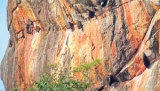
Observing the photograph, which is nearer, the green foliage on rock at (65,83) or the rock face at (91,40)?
the rock face at (91,40)

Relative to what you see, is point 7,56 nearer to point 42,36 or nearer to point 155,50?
point 42,36

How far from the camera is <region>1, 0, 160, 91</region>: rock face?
1289 inches

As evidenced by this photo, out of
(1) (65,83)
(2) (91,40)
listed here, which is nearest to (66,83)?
(1) (65,83)

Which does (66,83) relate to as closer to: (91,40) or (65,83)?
(65,83)

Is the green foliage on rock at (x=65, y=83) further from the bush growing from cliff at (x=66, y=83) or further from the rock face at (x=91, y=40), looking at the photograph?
the rock face at (x=91, y=40)

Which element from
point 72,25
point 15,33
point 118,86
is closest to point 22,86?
point 15,33

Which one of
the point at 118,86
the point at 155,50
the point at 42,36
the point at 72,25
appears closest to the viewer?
the point at 155,50

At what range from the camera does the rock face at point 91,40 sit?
3275 cm

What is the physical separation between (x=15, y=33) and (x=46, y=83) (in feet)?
38.4

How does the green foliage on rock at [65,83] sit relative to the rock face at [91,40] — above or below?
below

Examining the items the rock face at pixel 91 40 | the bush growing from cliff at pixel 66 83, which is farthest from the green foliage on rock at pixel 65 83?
the rock face at pixel 91 40

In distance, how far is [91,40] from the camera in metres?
37.7

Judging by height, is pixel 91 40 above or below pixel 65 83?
above

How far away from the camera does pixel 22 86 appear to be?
154ft
